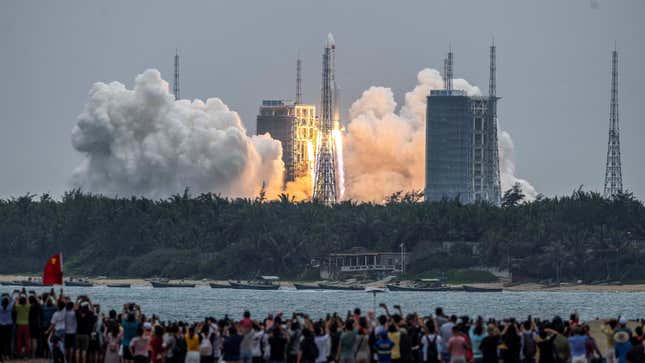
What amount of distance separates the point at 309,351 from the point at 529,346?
7981 millimetres

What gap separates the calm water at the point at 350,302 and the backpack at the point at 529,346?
234 ft

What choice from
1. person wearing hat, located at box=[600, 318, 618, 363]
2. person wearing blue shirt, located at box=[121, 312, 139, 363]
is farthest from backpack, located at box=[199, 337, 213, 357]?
person wearing hat, located at box=[600, 318, 618, 363]

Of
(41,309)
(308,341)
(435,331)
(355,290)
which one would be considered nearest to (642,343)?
(435,331)

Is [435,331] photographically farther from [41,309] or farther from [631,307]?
[631,307]

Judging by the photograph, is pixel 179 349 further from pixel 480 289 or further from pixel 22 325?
pixel 480 289

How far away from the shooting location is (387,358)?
5206cm

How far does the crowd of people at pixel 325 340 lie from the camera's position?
52.7 m

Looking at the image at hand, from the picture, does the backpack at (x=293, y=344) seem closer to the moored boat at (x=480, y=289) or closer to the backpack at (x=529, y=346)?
the backpack at (x=529, y=346)

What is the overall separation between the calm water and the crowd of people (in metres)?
70.0

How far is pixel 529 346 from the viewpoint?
56688mm

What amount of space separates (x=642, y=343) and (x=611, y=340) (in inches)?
111

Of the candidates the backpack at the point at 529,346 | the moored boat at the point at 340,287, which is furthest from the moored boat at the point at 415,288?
the backpack at the point at 529,346

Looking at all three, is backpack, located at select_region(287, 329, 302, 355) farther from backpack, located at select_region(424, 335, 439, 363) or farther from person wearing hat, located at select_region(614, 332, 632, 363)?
person wearing hat, located at select_region(614, 332, 632, 363)

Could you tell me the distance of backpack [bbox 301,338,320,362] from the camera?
52844 millimetres
